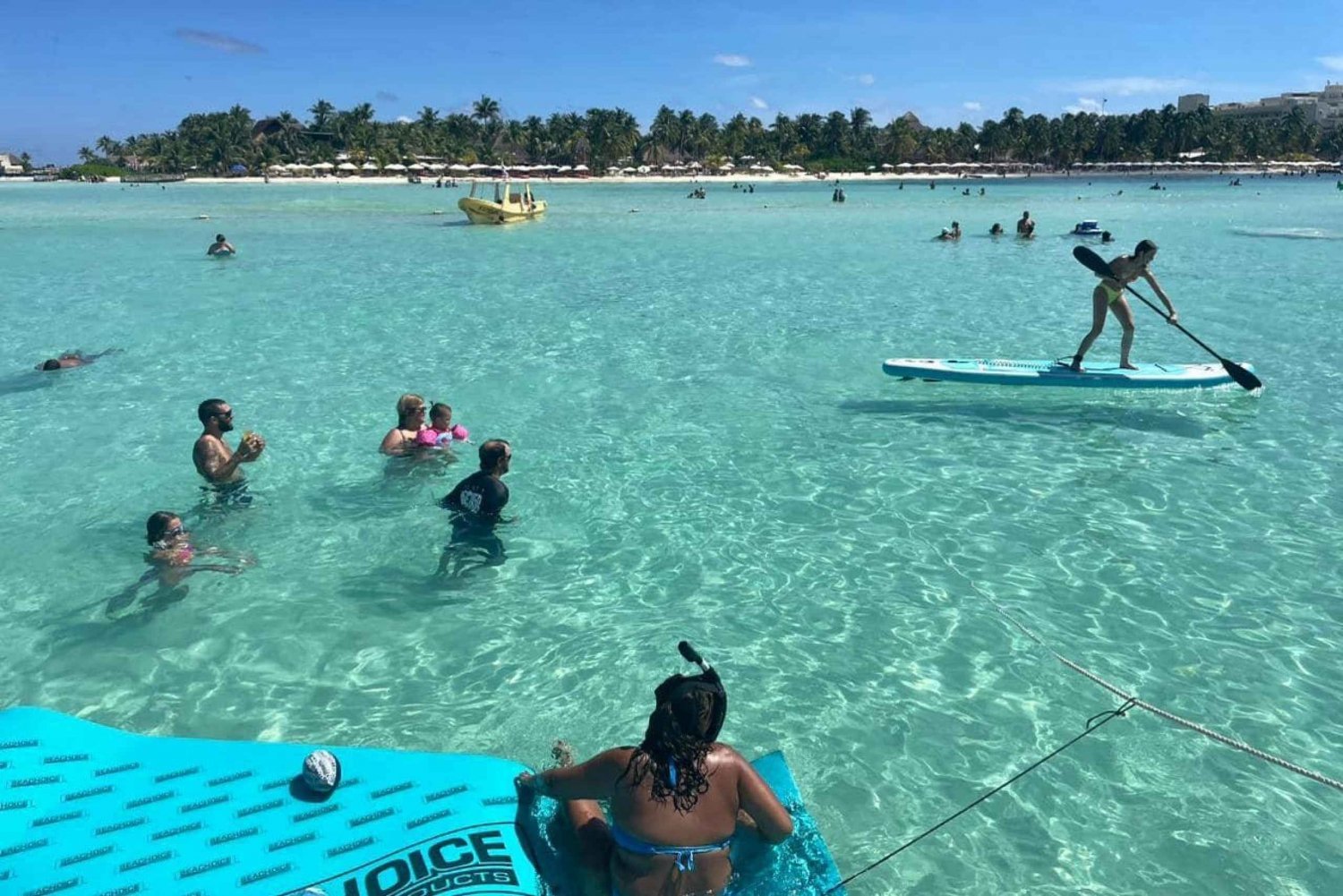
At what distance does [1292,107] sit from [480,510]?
225410 mm

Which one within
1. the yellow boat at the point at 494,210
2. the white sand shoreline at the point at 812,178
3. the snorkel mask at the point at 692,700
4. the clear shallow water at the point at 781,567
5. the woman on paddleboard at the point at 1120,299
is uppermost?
the white sand shoreline at the point at 812,178

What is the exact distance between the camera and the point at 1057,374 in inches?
497

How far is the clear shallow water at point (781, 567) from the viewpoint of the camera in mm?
5352

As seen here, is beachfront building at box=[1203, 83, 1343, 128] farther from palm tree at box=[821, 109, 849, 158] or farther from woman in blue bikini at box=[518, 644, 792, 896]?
woman in blue bikini at box=[518, 644, 792, 896]

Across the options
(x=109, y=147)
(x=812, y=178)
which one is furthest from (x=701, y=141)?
(x=109, y=147)

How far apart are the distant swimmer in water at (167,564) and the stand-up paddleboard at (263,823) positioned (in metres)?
2.57

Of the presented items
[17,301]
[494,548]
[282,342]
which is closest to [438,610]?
[494,548]

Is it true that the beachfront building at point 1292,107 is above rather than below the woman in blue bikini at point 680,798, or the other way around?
above

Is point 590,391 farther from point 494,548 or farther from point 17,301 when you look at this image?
point 17,301

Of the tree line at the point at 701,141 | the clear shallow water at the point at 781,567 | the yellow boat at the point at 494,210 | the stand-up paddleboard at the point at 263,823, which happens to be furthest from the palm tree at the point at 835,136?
the stand-up paddleboard at the point at 263,823

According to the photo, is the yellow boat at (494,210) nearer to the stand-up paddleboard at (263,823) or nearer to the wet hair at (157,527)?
the wet hair at (157,527)

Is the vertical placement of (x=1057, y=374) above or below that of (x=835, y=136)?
below

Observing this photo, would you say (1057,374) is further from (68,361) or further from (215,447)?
(68,361)

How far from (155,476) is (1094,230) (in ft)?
126
